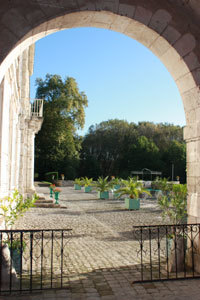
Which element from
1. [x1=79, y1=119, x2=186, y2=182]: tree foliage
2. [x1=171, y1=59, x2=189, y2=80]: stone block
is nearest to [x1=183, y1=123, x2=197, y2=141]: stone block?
[x1=171, y1=59, x2=189, y2=80]: stone block

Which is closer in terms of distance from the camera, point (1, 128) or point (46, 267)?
point (46, 267)

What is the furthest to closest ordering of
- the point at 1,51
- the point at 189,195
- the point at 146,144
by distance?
the point at 146,144, the point at 189,195, the point at 1,51

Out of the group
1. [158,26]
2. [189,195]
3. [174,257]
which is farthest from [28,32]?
[174,257]

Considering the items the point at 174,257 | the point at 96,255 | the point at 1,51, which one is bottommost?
the point at 96,255

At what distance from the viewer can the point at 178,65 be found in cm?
454

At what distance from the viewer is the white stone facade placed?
547cm

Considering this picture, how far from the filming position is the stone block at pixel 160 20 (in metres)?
4.31

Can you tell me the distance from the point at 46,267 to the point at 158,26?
4.29 m

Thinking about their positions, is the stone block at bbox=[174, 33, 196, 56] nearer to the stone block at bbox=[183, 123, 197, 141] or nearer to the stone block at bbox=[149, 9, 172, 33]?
the stone block at bbox=[149, 9, 172, 33]

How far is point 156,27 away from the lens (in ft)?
14.2

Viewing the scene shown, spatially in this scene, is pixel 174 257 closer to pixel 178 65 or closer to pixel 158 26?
pixel 178 65

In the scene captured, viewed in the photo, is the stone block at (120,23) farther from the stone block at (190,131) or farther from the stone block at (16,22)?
the stone block at (190,131)

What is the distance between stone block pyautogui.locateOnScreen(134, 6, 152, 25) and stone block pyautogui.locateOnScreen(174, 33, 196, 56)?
1.98ft

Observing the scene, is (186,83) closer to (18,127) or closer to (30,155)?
(18,127)
